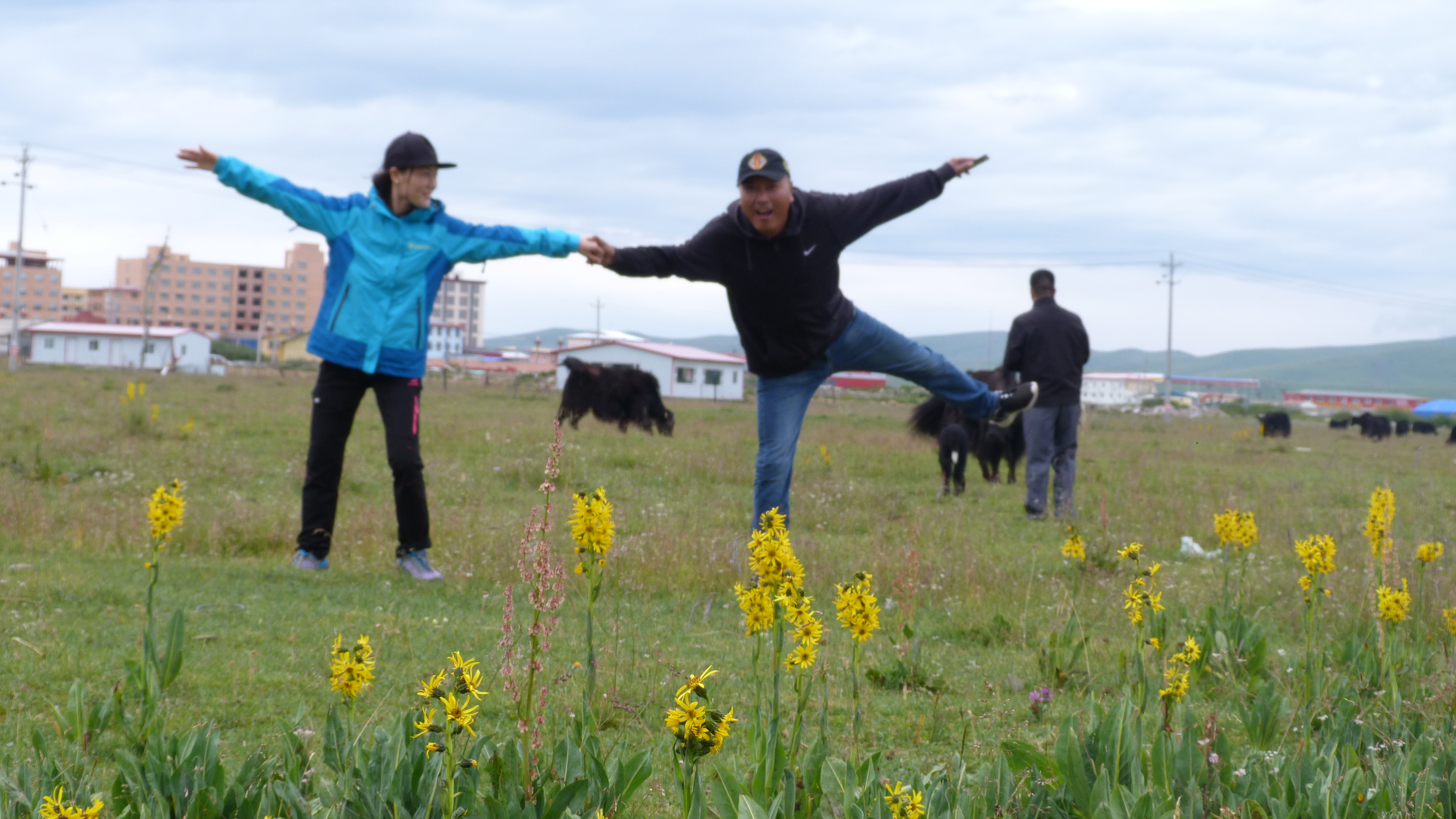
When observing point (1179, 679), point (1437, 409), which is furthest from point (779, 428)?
point (1437, 409)

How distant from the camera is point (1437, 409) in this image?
314 ft

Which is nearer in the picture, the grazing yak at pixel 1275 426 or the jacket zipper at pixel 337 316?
the jacket zipper at pixel 337 316

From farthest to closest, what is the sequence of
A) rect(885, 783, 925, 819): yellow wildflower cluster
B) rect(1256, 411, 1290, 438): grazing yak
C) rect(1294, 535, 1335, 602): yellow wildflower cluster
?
rect(1256, 411, 1290, 438): grazing yak, rect(1294, 535, 1335, 602): yellow wildflower cluster, rect(885, 783, 925, 819): yellow wildflower cluster

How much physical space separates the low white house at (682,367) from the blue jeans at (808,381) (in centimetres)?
6564

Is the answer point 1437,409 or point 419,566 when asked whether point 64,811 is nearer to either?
point 419,566

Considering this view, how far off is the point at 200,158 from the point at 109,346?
105353mm

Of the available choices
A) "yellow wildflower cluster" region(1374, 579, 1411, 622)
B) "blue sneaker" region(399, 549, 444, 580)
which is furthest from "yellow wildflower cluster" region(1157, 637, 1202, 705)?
"blue sneaker" region(399, 549, 444, 580)

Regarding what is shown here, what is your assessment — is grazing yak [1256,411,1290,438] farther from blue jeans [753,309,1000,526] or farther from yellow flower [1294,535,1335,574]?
yellow flower [1294,535,1335,574]

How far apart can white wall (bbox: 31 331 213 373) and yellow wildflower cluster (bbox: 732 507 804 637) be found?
323 ft

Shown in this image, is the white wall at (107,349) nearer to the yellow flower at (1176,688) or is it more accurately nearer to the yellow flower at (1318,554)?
the yellow flower at (1318,554)

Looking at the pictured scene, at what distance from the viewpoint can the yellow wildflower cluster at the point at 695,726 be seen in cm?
175

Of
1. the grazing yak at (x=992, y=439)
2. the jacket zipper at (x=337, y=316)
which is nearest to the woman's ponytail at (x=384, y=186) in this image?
the jacket zipper at (x=337, y=316)

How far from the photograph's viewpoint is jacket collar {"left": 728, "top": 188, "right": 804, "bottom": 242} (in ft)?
16.8

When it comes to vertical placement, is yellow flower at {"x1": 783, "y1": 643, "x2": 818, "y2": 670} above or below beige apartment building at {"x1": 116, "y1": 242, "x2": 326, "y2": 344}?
below
